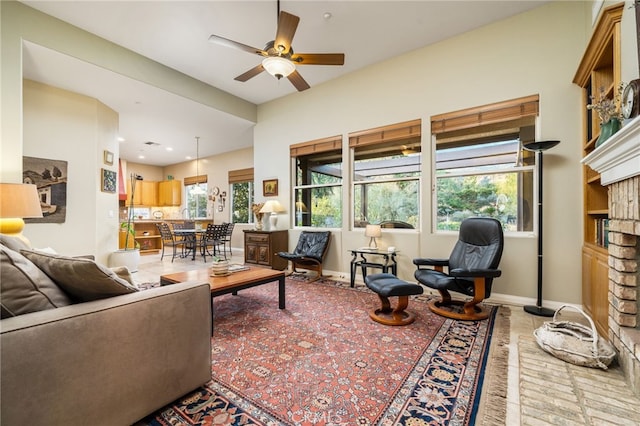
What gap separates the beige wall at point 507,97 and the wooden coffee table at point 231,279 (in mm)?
1797

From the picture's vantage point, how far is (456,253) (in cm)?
321

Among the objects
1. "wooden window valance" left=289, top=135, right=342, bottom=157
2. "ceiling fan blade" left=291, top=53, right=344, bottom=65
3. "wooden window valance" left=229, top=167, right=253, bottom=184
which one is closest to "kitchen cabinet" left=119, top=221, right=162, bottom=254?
"wooden window valance" left=229, top=167, right=253, bottom=184

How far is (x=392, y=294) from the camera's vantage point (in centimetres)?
245

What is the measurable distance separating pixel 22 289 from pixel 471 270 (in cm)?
306

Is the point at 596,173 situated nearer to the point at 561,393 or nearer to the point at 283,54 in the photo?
the point at 561,393

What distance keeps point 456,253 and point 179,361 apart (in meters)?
2.98

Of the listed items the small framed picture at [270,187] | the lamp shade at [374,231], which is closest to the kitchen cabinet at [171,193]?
the small framed picture at [270,187]

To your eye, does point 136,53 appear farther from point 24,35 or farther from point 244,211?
point 244,211

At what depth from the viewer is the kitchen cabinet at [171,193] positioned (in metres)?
9.45

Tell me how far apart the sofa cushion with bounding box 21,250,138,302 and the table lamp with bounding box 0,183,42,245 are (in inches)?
67.6

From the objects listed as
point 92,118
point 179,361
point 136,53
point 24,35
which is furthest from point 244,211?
point 179,361

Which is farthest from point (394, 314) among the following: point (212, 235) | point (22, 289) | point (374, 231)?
point (212, 235)

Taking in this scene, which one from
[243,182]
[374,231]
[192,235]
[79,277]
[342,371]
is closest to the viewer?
[79,277]

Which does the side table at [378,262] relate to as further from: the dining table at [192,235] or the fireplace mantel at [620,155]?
the dining table at [192,235]
